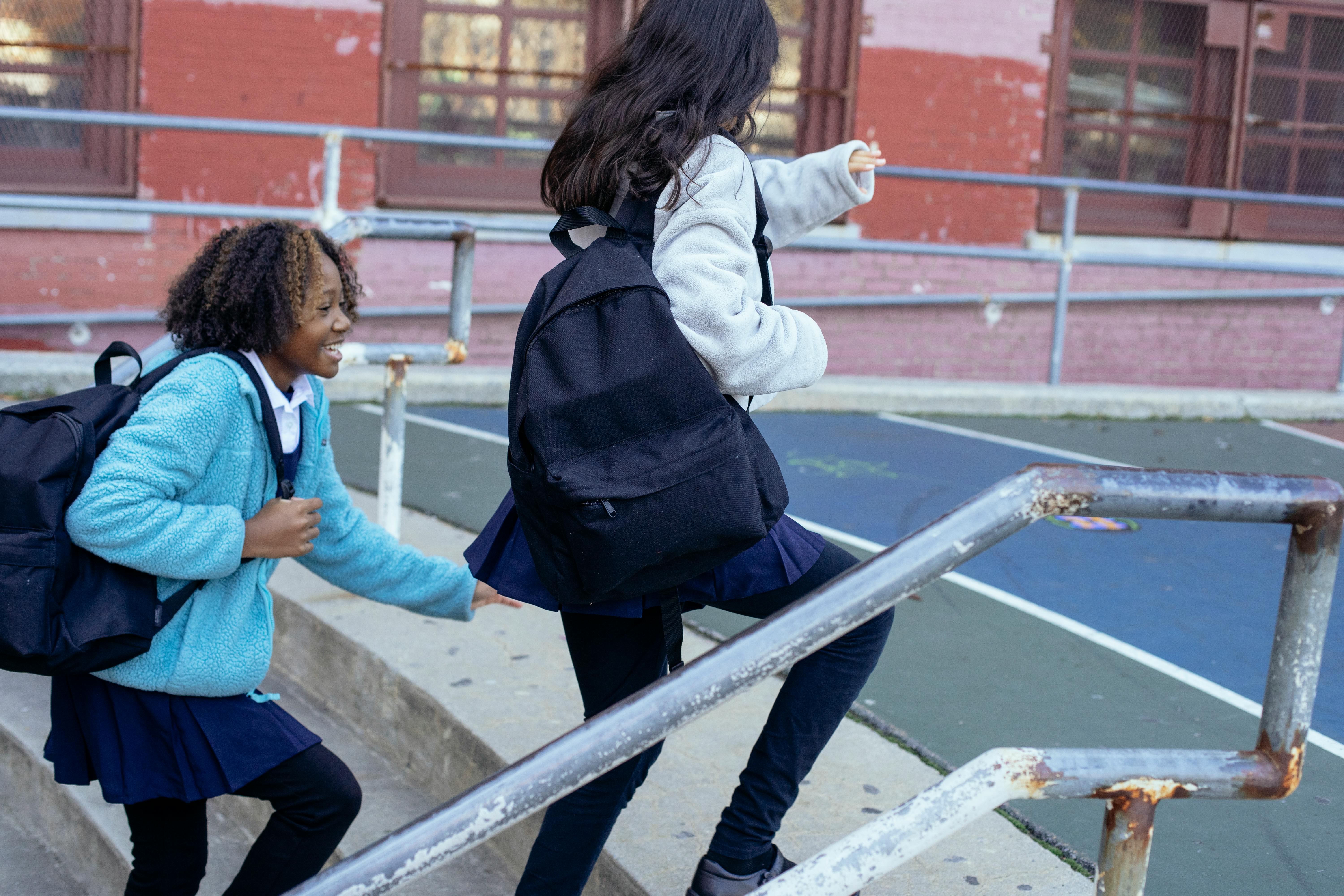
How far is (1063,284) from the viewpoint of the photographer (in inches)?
303

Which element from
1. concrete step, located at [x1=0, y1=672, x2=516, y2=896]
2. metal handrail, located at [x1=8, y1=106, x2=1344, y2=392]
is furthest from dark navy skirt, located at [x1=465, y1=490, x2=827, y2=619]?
metal handrail, located at [x1=8, y1=106, x2=1344, y2=392]

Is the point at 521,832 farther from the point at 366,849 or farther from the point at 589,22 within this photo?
the point at 589,22

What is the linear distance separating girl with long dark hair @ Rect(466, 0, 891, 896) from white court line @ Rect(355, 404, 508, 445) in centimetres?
416

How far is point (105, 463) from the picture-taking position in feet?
6.02

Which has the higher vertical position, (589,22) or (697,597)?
(589,22)

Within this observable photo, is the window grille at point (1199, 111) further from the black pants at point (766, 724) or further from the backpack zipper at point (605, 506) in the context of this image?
the backpack zipper at point (605, 506)

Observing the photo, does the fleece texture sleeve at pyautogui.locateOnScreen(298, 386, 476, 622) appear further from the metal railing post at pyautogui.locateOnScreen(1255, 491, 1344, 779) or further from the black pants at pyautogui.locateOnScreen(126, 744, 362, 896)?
the metal railing post at pyautogui.locateOnScreen(1255, 491, 1344, 779)

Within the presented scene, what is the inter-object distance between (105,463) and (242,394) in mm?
242

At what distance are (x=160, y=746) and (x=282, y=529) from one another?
0.38m

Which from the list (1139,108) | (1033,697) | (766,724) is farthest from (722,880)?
(1139,108)

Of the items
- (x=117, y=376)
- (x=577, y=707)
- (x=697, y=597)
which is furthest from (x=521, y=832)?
(x=117, y=376)

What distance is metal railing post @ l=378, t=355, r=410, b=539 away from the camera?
339cm

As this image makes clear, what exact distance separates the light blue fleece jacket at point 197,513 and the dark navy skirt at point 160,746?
0.04m

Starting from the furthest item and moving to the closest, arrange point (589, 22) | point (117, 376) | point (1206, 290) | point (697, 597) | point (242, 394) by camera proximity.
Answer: point (1206, 290) < point (589, 22) < point (117, 376) < point (242, 394) < point (697, 597)
